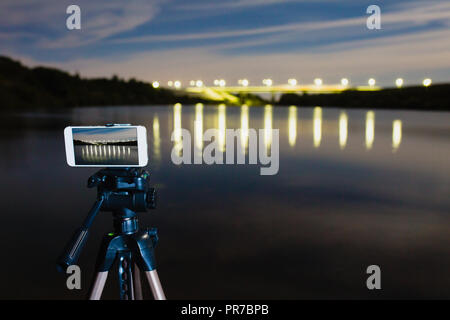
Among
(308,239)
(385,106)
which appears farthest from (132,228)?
(385,106)

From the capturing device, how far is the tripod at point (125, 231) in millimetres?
2434

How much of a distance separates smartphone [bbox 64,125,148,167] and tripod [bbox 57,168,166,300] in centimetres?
19

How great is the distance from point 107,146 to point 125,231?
2.23ft

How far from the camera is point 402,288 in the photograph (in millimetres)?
4395

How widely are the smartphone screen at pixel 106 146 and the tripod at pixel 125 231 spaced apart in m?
0.18

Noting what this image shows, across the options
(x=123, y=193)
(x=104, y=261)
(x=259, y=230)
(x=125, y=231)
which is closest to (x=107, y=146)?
(x=123, y=193)

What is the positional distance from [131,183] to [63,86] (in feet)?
571

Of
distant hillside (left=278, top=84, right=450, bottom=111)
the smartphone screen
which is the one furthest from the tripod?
distant hillside (left=278, top=84, right=450, bottom=111)

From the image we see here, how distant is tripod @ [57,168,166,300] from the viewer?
7.98 feet

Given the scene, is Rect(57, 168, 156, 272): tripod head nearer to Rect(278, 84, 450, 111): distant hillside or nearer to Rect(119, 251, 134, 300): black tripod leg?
Rect(119, 251, 134, 300): black tripod leg

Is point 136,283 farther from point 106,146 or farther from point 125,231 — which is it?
point 106,146

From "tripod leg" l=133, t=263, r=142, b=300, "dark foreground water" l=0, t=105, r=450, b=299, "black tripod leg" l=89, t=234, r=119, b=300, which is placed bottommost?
"dark foreground water" l=0, t=105, r=450, b=299

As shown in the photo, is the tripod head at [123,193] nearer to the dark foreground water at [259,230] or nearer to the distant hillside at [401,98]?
the dark foreground water at [259,230]
